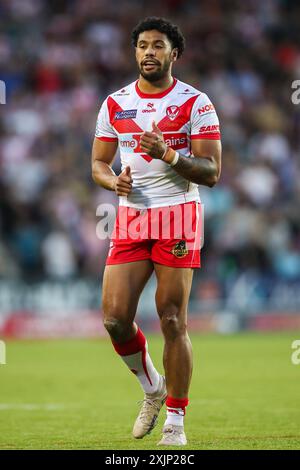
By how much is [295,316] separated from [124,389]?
7575 mm

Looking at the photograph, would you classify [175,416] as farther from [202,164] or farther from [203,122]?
[203,122]

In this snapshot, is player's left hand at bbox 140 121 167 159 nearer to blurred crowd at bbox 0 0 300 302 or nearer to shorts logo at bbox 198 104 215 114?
shorts logo at bbox 198 104 215 114

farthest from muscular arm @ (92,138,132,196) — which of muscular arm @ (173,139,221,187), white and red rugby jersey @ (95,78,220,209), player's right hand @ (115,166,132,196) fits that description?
muscular arm @ (173,139,221,187)

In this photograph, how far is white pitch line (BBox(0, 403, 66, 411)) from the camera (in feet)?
31.7

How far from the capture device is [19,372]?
1288cm

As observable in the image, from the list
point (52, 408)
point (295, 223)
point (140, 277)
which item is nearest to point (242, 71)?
point (295, 223)

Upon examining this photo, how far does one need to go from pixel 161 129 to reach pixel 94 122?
474 inches

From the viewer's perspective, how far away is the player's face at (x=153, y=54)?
7551 millimetres

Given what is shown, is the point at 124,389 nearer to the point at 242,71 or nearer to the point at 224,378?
the point at 224,378

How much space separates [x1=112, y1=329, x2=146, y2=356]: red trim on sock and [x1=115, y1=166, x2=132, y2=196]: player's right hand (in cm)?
105

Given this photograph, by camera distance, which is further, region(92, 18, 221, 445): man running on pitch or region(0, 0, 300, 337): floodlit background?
region(0, 0, 300, 337): floodlit background

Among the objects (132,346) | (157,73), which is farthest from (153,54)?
(132,346)

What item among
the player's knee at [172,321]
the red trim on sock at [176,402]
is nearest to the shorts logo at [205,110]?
the player's knee at [172,321]
